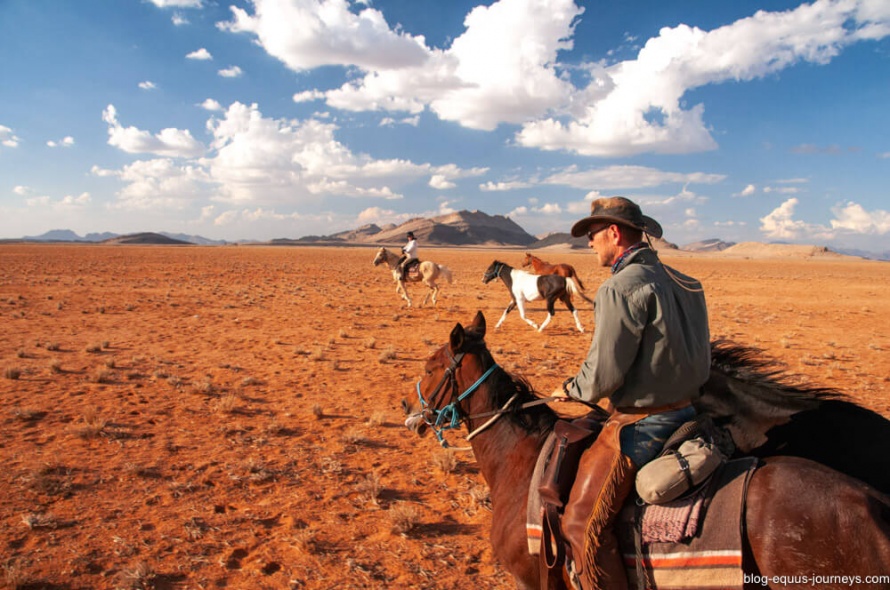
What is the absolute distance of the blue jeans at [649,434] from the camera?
2.41 meters

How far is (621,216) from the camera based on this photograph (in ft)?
8.44

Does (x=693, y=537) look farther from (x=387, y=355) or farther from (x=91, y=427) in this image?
(x=387, y=355)

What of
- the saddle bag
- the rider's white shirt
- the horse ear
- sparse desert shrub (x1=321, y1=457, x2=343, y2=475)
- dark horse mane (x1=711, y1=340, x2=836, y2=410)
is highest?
the rider's white shirt

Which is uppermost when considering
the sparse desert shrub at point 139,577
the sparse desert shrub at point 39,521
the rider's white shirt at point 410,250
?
the rider's white shirt at point 410,250

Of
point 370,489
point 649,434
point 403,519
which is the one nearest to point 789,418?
point 649,434

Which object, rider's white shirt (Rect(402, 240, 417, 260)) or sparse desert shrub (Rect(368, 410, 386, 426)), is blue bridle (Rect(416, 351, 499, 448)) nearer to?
sparse desert shrub (Rect(368, 410, 386, 426))

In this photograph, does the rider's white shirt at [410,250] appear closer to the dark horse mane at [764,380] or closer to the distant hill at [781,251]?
the dark horse mane at [764,380]

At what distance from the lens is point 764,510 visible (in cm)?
213

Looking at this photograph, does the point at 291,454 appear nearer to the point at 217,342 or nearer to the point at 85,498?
the point at 85,498

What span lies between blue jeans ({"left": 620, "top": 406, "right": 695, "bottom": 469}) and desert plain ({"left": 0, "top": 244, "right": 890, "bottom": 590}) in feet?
7.79

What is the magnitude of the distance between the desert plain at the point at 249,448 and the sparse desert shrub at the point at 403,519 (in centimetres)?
3

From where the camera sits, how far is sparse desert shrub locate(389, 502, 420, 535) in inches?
185

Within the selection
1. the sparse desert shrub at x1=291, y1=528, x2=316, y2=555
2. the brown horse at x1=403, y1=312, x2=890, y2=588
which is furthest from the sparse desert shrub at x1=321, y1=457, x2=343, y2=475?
the brown horse at x1=403, y1=312, x2=890, y2=588

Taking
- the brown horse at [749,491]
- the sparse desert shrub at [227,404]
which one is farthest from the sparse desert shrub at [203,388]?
the brown horse at [749,491]
